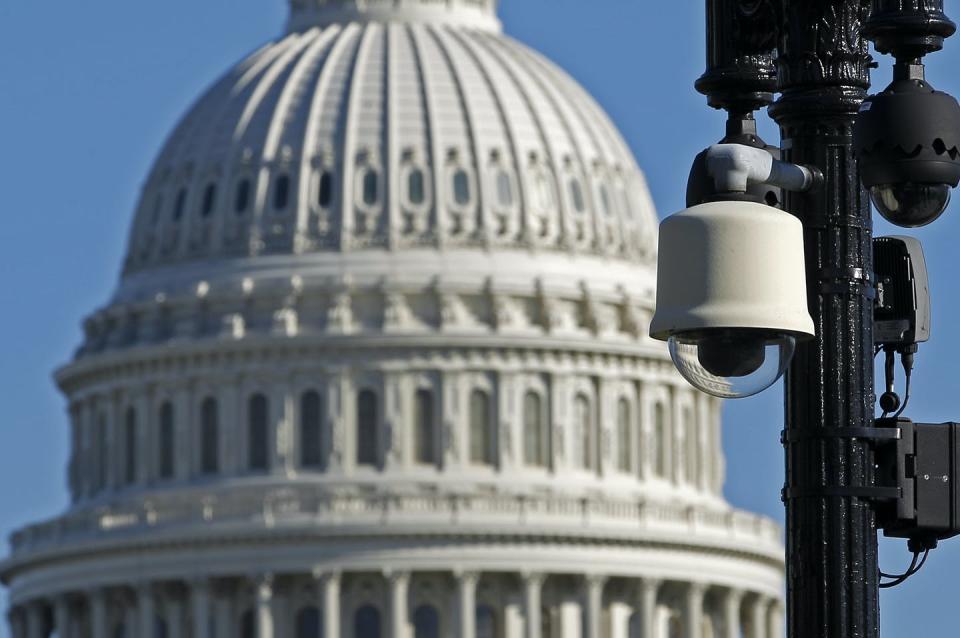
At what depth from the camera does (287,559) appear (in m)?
162

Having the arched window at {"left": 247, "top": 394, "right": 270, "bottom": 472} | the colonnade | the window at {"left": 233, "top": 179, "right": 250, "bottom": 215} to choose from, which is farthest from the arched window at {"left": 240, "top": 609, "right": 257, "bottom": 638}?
the window at {"left": 233, "top": 179, "right": 250, "bottom": 215}

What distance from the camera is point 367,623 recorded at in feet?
529

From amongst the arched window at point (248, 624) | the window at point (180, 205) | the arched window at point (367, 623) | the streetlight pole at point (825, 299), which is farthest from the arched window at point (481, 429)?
the streetlight pole at point (825, 299)

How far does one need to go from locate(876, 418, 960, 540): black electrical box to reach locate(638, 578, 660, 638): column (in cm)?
14226

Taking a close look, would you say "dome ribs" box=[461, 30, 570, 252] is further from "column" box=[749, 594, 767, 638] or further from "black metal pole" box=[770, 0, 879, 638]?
Result: "black metal pole" box=[770, 0, 879, 638]

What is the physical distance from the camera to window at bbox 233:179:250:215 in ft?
552

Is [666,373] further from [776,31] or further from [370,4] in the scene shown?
[776,31]

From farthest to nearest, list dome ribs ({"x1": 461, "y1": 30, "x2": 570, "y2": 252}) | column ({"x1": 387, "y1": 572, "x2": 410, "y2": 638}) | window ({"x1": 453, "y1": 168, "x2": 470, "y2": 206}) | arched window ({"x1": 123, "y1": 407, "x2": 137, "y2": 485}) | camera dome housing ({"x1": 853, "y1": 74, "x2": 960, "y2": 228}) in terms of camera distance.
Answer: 1. arched window ({"x1": 123, "y1": 407, "x2": 137, "y2": 485})
2. dome ribs ({"x1": 461, "y1": 30, "x2": 570, "y2": 252})
3. window ({"x1": 453, "y1": 168, "x2": 470, "y2": 206})
4. column ({"x1": 387, "y1": 572, "x2": 410, "y2": 638})
5. camera dome housing ({"x1": 853, "y1": 74, "x2": 960, "y2": 228})

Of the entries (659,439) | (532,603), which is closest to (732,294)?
(532,603)

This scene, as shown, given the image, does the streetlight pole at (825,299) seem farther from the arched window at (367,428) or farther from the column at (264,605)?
the arched window at (367,428)

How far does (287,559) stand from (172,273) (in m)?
14.5

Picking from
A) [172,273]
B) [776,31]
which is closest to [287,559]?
[172,273]

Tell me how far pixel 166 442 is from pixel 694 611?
2305cm

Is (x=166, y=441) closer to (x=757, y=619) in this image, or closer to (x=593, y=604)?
(x=593, y=604)
